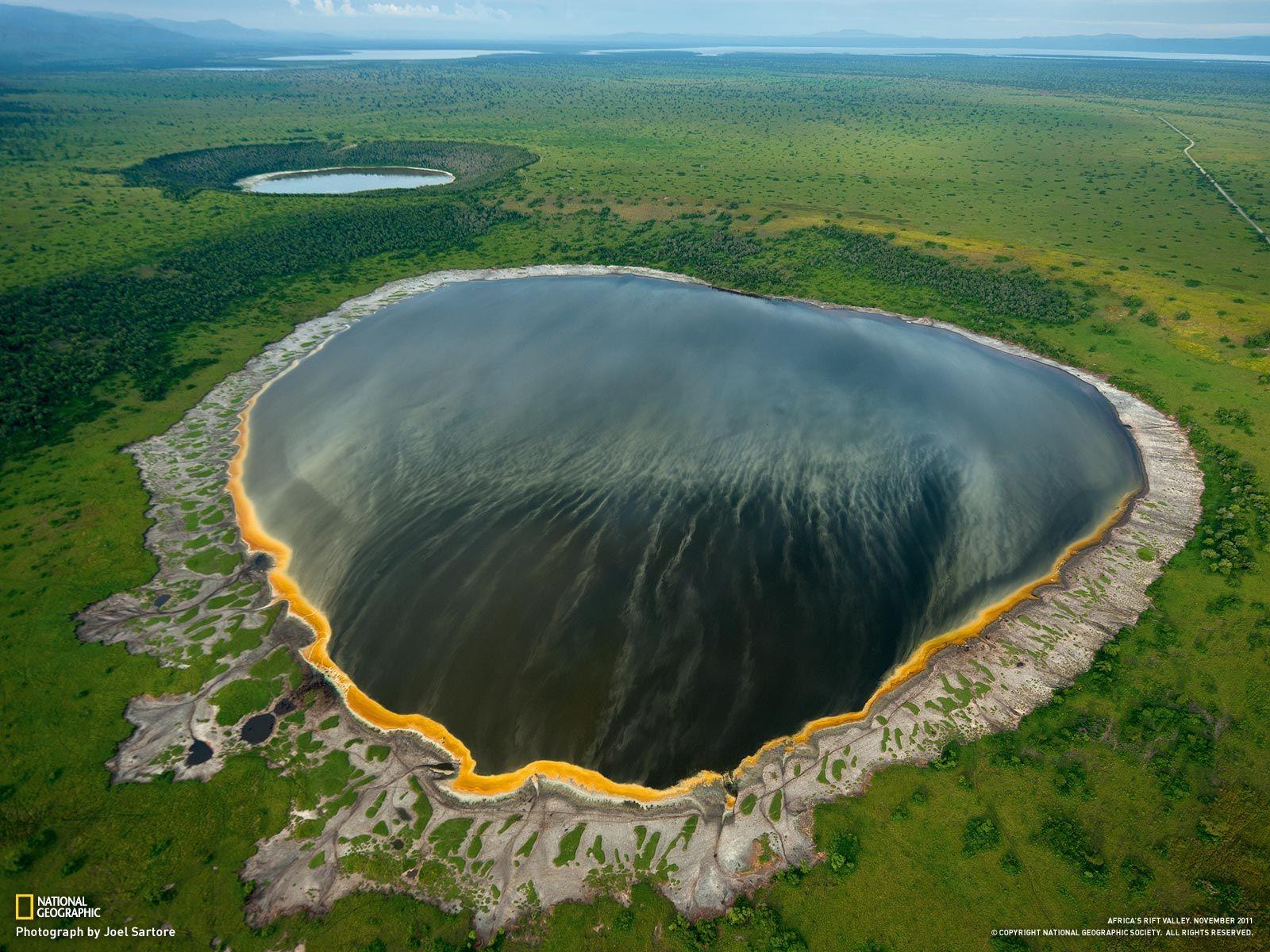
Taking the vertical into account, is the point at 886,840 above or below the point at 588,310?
below

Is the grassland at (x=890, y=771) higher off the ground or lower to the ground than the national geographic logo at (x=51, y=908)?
higher

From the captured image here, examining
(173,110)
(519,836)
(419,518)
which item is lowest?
(519,836)

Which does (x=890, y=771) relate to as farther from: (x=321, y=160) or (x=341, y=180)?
(x=321, y=160)

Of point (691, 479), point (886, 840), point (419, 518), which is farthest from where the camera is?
point (691, 479)

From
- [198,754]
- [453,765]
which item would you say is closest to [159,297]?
[198,754]

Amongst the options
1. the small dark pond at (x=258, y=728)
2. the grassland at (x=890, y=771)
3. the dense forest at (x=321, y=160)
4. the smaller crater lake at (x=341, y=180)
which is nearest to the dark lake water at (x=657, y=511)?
the small dark pond at (x=258, y=728)

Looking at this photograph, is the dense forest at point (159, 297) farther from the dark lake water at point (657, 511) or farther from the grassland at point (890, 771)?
the dark lake water at point (657, 511)

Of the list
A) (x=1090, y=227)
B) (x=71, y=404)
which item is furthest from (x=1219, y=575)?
(x=71, y=404)

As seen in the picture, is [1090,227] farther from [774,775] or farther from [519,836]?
[519,836]
